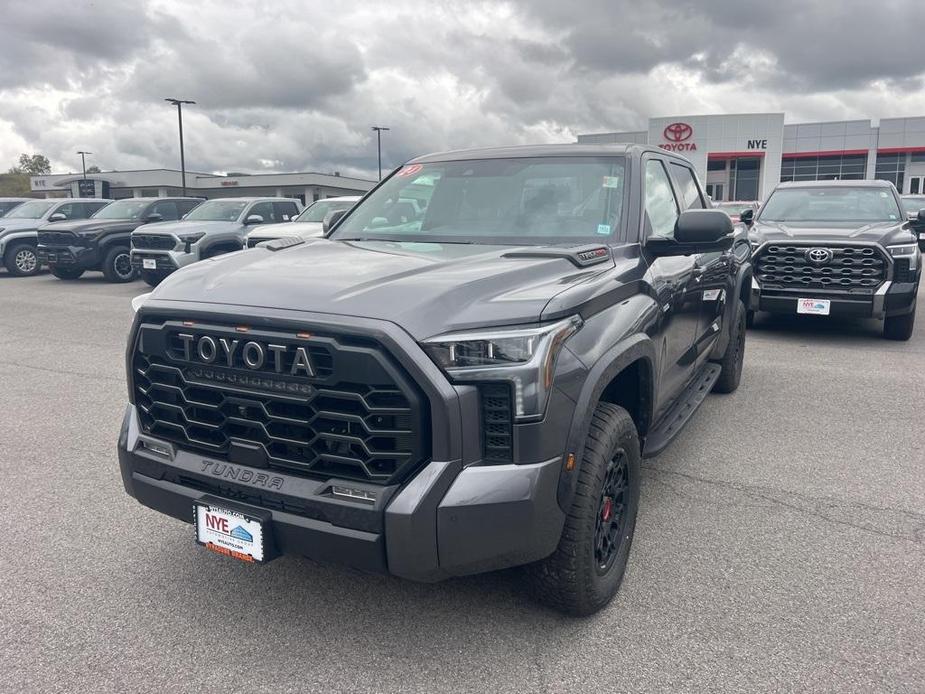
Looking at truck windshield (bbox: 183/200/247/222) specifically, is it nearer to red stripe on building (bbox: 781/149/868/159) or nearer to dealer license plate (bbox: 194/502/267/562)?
dealer license plate (bbox: 194/502/267/562)

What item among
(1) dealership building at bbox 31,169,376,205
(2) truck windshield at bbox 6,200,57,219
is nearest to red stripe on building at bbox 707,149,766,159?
(1) dealership building at bbox 31,169,376,205

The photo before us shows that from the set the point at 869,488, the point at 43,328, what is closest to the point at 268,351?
the point at 869,488

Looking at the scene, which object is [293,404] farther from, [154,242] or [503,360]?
[154,242]

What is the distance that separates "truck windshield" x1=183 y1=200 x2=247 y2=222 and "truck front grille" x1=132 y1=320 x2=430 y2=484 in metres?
11.9

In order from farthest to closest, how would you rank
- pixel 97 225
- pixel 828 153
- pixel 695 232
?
pixel 828 153
pixel 97 225
pixel 695 232

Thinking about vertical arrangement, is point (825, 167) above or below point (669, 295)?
above

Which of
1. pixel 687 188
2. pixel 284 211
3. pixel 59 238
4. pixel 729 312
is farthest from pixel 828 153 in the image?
pixel 687 188

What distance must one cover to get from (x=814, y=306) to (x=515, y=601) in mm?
6378

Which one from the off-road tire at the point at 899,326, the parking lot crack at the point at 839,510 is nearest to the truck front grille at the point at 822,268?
the off-road tire at the point at 899,326

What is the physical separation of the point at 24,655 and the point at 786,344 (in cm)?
773

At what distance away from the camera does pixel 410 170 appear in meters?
4.47

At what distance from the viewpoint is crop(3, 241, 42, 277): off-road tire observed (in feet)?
53.8

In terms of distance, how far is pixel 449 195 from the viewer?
4.01 metres

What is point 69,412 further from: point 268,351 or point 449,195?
point 268,351
